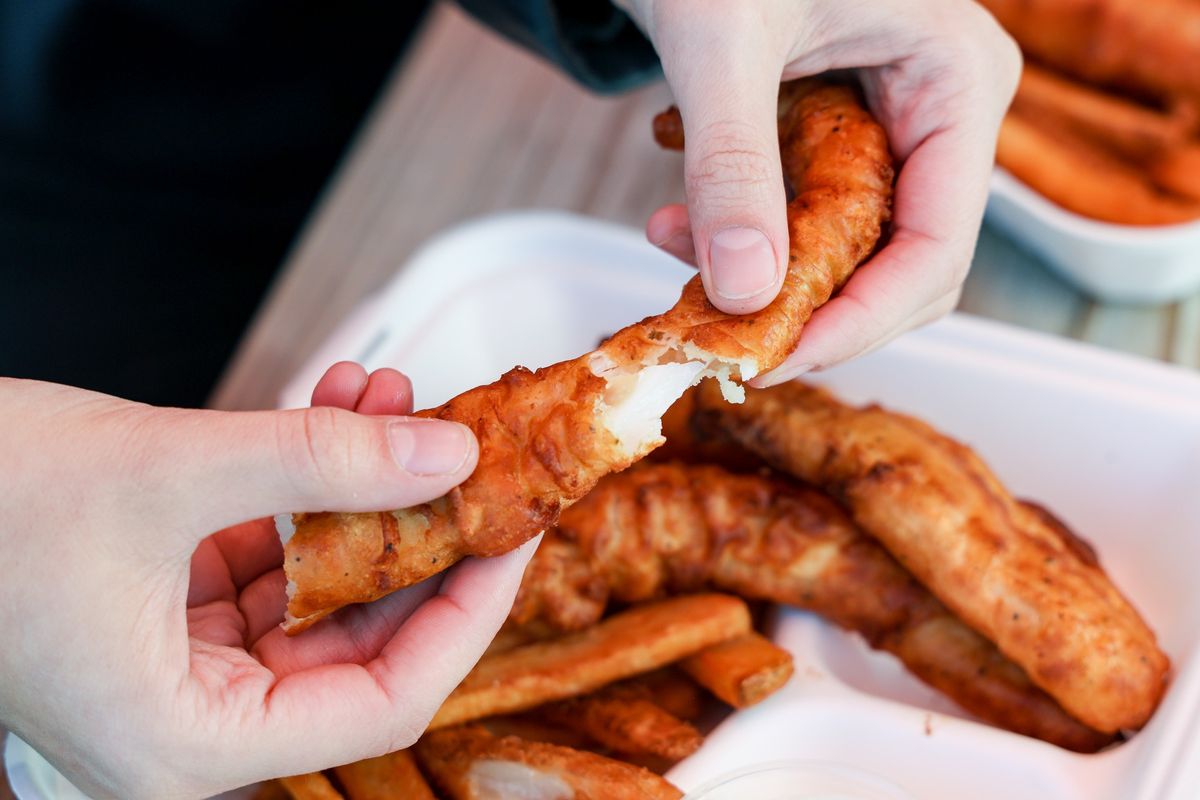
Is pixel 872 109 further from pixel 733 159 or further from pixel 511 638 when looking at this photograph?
pixel 511 638

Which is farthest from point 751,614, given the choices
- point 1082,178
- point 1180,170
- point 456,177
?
point 456,177

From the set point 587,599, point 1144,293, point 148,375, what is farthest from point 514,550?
point 148,375

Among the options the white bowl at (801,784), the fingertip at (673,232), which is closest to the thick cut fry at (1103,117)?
the fingertip at (673,232)

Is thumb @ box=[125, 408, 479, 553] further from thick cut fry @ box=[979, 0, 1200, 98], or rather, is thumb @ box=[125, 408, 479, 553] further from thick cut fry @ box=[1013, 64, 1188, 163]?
thick cut fry @ box=[979, 0, 1200, 98]

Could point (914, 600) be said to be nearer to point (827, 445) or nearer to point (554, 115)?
point (827, 445)

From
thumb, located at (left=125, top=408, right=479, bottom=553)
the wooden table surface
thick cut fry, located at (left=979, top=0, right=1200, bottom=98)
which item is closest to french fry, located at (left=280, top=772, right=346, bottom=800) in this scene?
thumb, located at (left=125, top=408, right=479, bottom=553)

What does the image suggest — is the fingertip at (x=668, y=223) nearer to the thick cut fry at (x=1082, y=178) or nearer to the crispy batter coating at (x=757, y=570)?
the crispy batter coating at (x=757, y=570)
